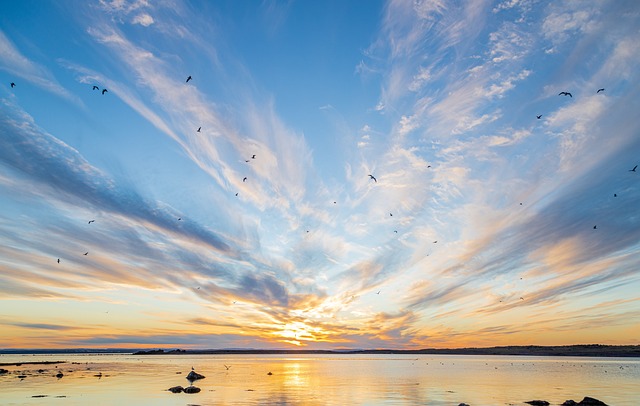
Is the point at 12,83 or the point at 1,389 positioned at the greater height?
the point at 12,83

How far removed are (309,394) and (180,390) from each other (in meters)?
17.1

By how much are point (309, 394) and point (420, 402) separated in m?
15.4

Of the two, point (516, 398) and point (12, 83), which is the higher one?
point (12, 83)

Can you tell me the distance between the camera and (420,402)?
46.2 m

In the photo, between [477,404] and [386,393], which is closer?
[477,404]

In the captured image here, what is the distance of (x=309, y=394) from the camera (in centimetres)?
5456

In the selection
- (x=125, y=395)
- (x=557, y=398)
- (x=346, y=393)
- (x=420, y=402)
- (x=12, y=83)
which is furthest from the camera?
(x=346, y=393)

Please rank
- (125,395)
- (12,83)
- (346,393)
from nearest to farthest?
(12,83) → (125,395) → (346,393)

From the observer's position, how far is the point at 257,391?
57.8 m

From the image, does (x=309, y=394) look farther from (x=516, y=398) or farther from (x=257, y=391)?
(x=516, y=398)

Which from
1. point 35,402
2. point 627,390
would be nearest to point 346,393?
point 35,402

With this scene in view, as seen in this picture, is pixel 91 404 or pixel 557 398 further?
pixel 557 398

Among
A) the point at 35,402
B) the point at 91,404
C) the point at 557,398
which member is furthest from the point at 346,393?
the point at 35,402

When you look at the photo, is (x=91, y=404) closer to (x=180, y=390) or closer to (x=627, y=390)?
(x=180, y=390)
